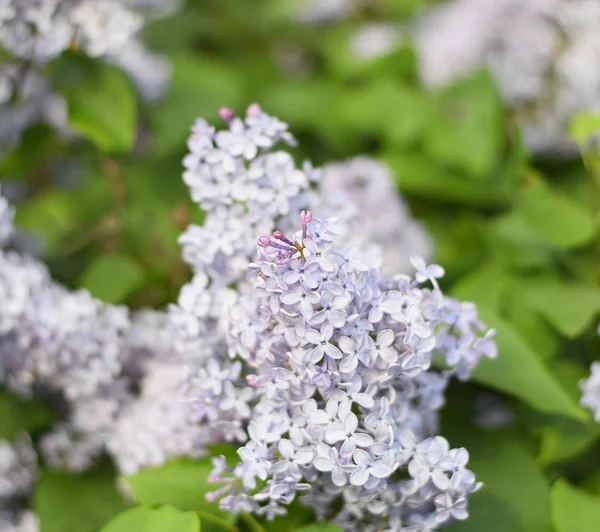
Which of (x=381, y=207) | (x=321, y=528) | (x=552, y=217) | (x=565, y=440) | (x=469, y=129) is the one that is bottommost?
(x=321, y=528)

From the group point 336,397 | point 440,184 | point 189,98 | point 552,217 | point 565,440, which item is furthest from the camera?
point 189,98

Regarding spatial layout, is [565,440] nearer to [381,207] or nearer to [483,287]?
[483,287]

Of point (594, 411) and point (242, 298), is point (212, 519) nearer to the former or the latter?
point (242, 298)

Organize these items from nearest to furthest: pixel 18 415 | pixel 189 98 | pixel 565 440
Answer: pixel 565 440 → pixel 18 415 → pixel 189 98

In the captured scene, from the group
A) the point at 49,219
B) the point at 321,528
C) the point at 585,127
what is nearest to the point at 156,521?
the point at 321,528

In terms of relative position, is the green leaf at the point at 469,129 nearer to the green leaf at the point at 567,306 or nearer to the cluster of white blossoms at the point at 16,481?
the green leaf at the point at 567,306

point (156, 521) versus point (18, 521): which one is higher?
point (18, 521)

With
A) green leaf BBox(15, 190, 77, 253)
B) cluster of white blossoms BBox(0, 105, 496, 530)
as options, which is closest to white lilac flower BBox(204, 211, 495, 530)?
cluster of white blossoms BBox(0, 105, 496, 530)
